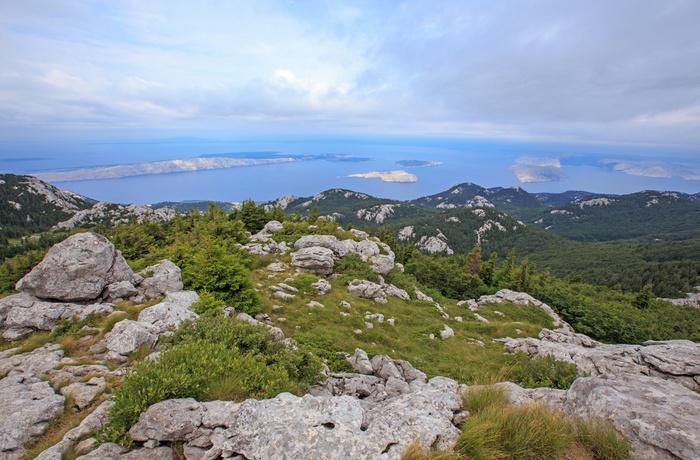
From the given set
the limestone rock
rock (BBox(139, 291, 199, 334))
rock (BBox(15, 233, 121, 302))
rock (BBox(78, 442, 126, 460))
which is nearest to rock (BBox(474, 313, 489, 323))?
the limestone rock

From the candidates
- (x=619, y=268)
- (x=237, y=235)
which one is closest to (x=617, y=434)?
(x=237, y=235)

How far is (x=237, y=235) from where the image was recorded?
2953 centimetres

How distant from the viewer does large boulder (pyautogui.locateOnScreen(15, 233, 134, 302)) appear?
12.2 meters

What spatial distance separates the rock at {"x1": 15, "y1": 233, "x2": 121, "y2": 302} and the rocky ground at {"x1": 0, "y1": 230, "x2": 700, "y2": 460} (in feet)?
0.17

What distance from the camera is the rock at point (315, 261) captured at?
24.0 metres

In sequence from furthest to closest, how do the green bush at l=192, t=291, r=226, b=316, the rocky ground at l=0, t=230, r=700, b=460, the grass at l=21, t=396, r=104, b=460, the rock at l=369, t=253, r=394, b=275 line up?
the rock at l=369, t=253, r=394, b=275 < the green bush at l=192, t=291, r=226, b=316 < the grass at l=21, t=396, r=104, b=460 < the rocky ground at l=0, t=230, r=700, b=460

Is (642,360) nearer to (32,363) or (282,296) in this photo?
(282,296)

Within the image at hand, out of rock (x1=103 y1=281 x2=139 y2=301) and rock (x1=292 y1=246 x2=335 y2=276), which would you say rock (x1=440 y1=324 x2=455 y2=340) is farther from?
rock (x1=103 y1=281 x2=139 y2=301)

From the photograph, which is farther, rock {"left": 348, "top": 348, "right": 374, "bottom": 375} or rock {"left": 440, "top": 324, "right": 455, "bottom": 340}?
rock {"left": 440, "top": 324, "right": 455, "bottom": 340}

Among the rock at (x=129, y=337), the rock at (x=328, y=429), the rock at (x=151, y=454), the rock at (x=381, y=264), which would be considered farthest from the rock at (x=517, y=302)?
the rock at (x=151, y=454)

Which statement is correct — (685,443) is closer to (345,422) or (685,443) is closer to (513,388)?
(513,388)

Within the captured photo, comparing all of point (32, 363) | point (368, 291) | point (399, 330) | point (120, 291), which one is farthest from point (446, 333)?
point (32, 363)

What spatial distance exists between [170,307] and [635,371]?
61.2 ft

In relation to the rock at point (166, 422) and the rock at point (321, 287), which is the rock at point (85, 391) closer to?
the rock at point (166, 422)
